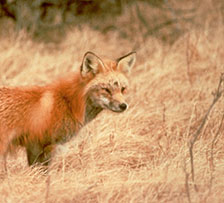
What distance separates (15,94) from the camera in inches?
238

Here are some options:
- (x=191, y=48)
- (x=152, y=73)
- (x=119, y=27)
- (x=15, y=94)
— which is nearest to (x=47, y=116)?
(x=15, y=94)

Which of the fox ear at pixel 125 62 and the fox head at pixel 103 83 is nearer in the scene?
the fox head at pixel 103 83

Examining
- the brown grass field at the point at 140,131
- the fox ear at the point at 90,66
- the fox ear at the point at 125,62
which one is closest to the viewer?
the brown grass field at the point at 140,131

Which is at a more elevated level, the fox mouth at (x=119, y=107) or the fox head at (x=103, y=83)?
the fox head at (x=103, y=83)

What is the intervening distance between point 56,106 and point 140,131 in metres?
1.64

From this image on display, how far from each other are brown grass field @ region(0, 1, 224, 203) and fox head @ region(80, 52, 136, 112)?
18.1 inches

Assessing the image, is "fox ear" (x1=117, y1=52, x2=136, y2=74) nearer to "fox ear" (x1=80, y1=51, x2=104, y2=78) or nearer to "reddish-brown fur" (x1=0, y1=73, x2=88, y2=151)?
"fox ear" (x1=80, y1=51, x2=104, y2=78)

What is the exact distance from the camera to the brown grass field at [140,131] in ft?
16.9

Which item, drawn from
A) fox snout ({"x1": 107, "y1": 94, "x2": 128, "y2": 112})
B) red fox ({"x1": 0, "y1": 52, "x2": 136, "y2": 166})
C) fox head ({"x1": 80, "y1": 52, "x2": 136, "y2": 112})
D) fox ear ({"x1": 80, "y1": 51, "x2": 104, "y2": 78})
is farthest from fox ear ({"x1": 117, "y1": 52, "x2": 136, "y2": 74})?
fox snout ({"x1": 107, "y1": 94, "x2": 128, "y2": 112})

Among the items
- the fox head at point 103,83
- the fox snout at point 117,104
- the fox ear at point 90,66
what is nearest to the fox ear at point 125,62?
the fox head at point 103,83

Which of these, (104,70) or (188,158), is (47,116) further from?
(188,158)

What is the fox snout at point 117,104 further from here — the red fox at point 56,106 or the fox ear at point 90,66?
the fox ear at point 90,66

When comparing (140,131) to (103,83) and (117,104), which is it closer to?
(117,104)

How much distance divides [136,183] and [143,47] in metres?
6.83
